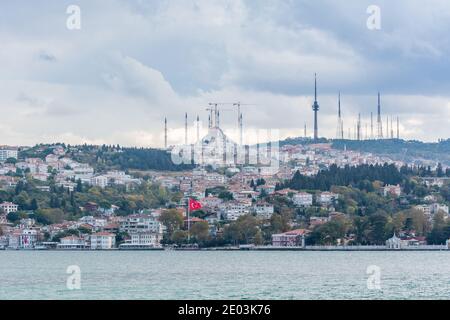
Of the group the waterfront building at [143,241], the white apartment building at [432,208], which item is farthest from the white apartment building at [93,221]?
the white apartment building at [432,208]

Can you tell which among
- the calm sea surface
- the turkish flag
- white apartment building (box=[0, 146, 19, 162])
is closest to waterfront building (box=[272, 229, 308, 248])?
the turkish flag

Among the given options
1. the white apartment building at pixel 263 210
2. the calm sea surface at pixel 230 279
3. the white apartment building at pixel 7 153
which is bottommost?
the calm sea surface at pixel 230 279

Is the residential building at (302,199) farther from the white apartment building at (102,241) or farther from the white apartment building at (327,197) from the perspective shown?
the white apartment building at (102,241)

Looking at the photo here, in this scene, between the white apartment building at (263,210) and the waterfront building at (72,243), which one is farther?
the white apartment building at (263,210)

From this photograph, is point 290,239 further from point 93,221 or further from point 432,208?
point 93,221

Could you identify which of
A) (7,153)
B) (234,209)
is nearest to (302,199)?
(234,209)

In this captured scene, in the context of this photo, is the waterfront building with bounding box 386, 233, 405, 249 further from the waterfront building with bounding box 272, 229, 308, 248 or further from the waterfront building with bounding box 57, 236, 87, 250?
the waterfront building with bounding box 57, 236, 87, 250
